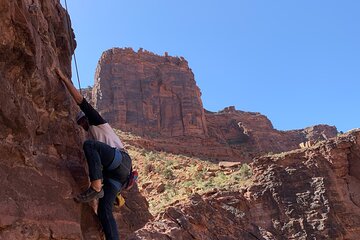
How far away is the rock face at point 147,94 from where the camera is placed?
200 feet

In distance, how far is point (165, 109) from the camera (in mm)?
63531

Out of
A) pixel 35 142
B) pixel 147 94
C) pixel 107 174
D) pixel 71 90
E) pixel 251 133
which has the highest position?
pixel 147 94

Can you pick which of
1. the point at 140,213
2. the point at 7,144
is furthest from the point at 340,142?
the point at 7,144

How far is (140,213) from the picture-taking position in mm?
7910

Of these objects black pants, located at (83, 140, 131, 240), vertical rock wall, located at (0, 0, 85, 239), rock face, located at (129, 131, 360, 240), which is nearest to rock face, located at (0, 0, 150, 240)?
vertical rock wall, located at (0, 0, 85, 239)

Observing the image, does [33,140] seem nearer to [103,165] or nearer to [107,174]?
[103,165]

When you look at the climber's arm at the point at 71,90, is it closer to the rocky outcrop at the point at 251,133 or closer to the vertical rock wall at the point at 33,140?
the vertical rock wall at the point at 33,140

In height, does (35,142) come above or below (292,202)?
below

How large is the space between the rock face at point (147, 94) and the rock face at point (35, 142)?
53.9m

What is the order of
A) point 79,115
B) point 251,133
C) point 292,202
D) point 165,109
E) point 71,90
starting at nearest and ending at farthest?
point 71,90, point 79,115, point 292,202, point 165,109, point 251,133

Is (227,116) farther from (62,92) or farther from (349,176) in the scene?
(62,92)

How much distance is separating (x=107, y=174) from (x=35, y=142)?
3.51 feet

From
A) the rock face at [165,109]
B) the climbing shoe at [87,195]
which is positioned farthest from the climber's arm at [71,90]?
the rock face at [165,109]

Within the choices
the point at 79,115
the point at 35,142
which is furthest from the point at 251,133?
the point at 35,142
